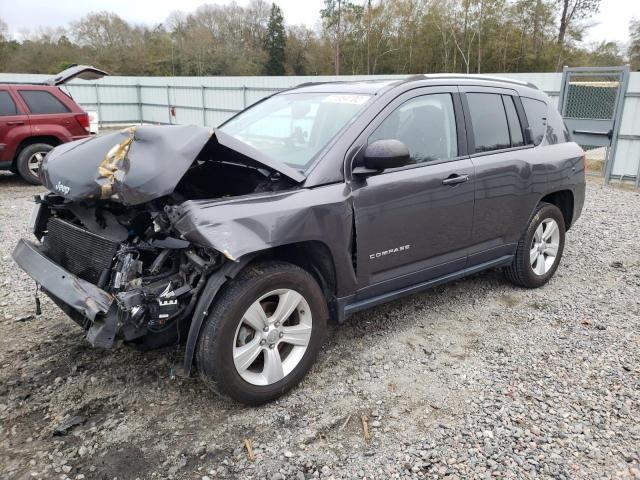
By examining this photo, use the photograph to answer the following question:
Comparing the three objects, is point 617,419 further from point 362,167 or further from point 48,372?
point 48,372

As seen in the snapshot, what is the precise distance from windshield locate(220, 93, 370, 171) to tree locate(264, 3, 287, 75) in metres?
50.3

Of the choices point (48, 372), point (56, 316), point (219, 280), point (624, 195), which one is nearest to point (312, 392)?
point (219, 280)

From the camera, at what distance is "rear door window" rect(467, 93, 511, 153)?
13.0 ft

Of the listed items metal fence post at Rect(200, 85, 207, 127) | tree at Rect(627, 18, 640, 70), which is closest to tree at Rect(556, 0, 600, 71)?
tree at Rect(627, 18, 640, 70)

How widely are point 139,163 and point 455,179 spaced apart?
2158 millimetres

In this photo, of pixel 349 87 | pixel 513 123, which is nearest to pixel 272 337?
pixel 349 87

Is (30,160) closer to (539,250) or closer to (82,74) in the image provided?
(82,74)

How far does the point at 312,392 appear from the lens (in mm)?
3096

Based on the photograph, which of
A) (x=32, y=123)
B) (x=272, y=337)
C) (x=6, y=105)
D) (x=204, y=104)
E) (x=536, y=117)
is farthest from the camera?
(x=204, y=104)

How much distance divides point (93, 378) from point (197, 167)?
147 centimetres

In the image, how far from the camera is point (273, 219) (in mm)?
2730

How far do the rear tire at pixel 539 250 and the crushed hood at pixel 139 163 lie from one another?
2.50 metres

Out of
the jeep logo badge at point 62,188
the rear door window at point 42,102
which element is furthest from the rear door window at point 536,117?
the rear door window at point 42,102

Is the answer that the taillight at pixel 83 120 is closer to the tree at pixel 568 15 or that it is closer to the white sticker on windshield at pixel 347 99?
the white sticker on windshield at pixel 347 99
